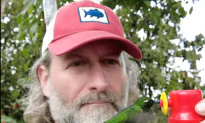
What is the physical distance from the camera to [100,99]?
98cm

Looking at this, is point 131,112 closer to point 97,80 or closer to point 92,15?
point 97,80

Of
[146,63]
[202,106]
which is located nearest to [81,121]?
[202,106]

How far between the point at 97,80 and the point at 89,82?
0.12 feet

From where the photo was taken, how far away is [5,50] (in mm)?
5609

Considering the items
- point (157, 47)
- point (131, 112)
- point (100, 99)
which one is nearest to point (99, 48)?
point (100, 99)

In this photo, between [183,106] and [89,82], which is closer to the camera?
[183,106]

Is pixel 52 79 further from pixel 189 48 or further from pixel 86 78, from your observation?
pixel 189 48

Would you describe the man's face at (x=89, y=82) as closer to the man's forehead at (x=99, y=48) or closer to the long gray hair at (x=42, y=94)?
the man's forehead at (x=99, y=48)

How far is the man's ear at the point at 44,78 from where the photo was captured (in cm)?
119

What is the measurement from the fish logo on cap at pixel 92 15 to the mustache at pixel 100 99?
29cm

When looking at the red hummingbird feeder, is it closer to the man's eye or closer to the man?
the man

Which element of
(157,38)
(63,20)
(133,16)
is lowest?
(63,20)

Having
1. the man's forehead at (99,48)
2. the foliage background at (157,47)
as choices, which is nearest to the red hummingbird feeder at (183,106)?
the man's forehead at (99,48)

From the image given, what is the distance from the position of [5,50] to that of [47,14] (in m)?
4.46
